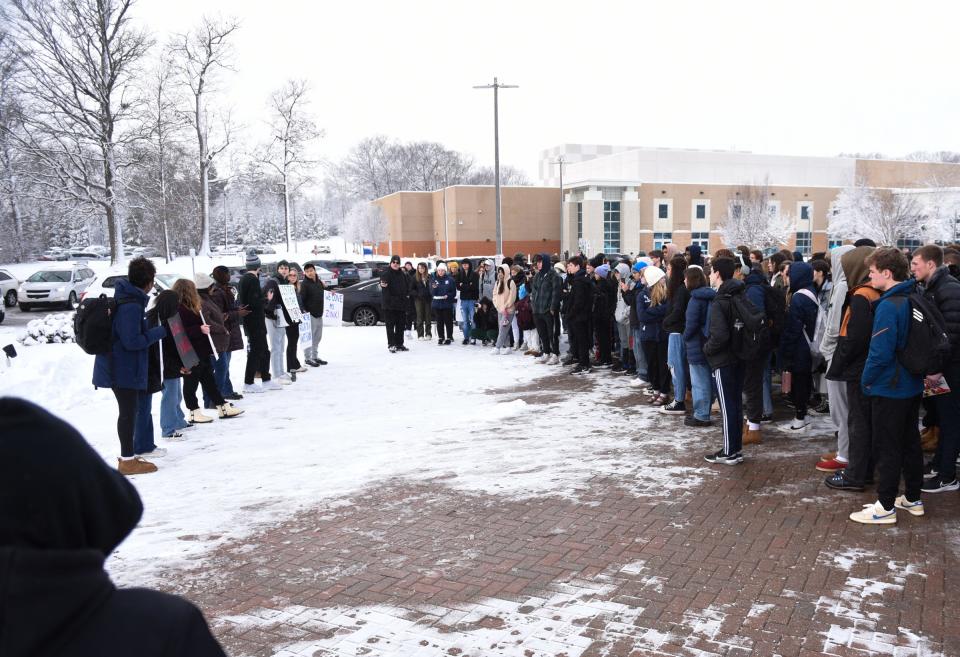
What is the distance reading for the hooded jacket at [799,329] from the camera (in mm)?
8383

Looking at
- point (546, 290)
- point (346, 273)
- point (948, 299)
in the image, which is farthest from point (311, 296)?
point (346, 273)

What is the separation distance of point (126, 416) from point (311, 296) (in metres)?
6.52

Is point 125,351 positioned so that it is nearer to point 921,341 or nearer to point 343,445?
point 343,445

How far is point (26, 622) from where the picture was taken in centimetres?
123

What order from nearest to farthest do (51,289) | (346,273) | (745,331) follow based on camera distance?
(745,331), (51,289), (346,273)

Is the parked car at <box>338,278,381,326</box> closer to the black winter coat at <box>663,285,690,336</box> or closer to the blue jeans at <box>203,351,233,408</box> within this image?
the blue jeans at <box>203,351,233,408</box>

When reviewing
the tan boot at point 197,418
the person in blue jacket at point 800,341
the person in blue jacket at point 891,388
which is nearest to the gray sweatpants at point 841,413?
the person in blue jacket at point 891,388

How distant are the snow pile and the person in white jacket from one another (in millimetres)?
9844

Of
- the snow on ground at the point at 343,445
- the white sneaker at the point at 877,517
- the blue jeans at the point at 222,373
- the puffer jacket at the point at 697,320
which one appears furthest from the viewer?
the blue jeans at the point at 222,373

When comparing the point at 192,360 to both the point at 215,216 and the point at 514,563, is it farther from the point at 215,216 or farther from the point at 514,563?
the point at 215,216

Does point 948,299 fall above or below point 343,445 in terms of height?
above

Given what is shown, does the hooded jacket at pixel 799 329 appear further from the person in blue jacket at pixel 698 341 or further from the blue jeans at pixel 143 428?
the blue jeans at pixel 143 428

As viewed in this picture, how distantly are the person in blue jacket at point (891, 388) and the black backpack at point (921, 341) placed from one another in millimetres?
32

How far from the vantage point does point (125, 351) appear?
723 cm
